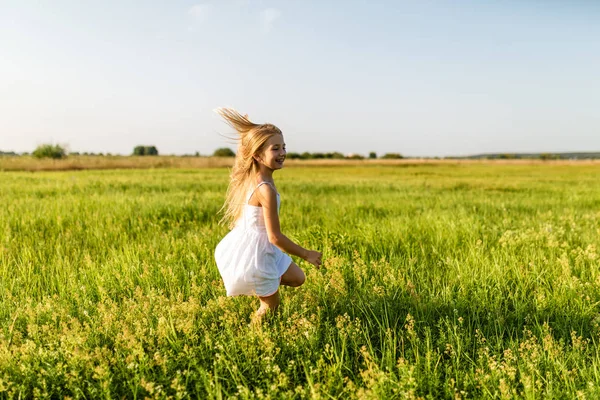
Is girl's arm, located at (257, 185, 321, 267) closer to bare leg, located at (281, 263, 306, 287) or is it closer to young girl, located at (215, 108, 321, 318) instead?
young girl, located at (215, 108, 321, 318)

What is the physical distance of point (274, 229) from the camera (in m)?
3.15

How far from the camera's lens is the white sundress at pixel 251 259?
3.23 m

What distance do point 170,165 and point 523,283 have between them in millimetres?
55213

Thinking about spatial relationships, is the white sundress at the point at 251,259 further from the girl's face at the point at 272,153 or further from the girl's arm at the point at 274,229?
the girl's face at the point at 272,153

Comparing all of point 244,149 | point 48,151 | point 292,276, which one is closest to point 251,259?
point 292,276

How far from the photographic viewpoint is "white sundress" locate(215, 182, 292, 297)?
3.23m

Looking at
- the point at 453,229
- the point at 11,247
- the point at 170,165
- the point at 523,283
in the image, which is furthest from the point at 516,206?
the point at 170,165

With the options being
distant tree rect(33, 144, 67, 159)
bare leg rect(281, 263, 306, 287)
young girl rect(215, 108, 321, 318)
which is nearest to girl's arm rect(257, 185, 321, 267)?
young girl rect(215, 108, 321, 318)

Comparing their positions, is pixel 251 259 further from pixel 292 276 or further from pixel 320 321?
pixel 320 321

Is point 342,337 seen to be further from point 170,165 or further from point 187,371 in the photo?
point 170,165

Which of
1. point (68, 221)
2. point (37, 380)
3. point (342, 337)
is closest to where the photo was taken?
point (37, 380)

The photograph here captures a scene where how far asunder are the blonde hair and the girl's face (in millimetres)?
33

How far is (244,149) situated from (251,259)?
0.91 m

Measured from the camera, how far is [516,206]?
1099 centimetres
